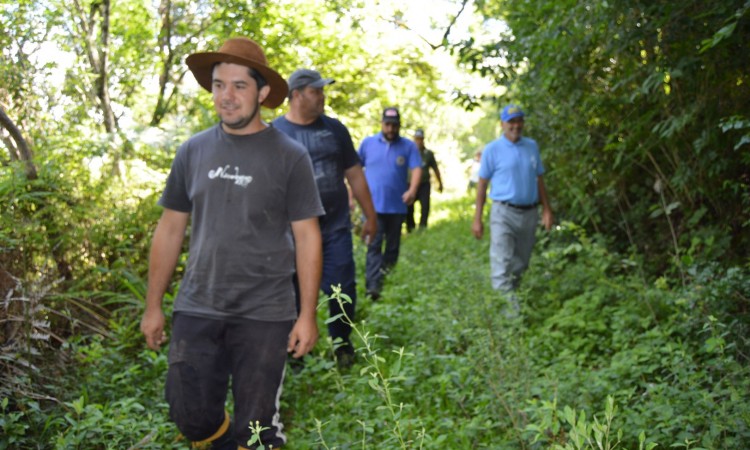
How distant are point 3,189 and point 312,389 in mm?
2542

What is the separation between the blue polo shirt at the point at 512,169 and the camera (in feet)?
26.5

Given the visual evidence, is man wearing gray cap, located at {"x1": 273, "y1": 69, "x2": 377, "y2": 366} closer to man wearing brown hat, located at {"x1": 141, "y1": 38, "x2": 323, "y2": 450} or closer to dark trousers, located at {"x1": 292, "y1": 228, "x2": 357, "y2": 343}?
dark trousers, located at {"x1": 292, "y1": 228, "x2": 357, "y2": 343}

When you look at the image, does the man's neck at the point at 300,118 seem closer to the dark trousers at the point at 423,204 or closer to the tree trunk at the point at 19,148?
the tree trunk at the point at 19,148

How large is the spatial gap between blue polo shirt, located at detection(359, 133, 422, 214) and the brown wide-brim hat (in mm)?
5788

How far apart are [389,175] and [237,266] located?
6562 mm

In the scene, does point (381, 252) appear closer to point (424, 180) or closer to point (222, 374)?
point (424, 180)

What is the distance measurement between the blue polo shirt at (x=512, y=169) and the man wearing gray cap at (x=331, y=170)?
2015 mm

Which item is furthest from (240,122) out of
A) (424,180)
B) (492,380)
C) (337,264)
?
(424,180)

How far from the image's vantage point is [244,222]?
3938 mm

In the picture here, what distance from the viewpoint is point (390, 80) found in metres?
21.2

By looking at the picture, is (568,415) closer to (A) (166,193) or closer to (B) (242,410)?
(B) (242,410)

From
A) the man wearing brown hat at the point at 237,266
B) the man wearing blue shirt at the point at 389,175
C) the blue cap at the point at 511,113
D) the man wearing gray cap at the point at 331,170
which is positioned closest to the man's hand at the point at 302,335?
the man wearing brown hat at the point at 237,266

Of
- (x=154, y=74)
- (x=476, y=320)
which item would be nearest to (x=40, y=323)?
(x=476, y=320)

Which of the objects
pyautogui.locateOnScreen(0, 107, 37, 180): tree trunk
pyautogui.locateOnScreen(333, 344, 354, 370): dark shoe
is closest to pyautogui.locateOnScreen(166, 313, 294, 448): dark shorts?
pyautogui.locateOnScreen(0, 107, 37, 180): tree trunk
